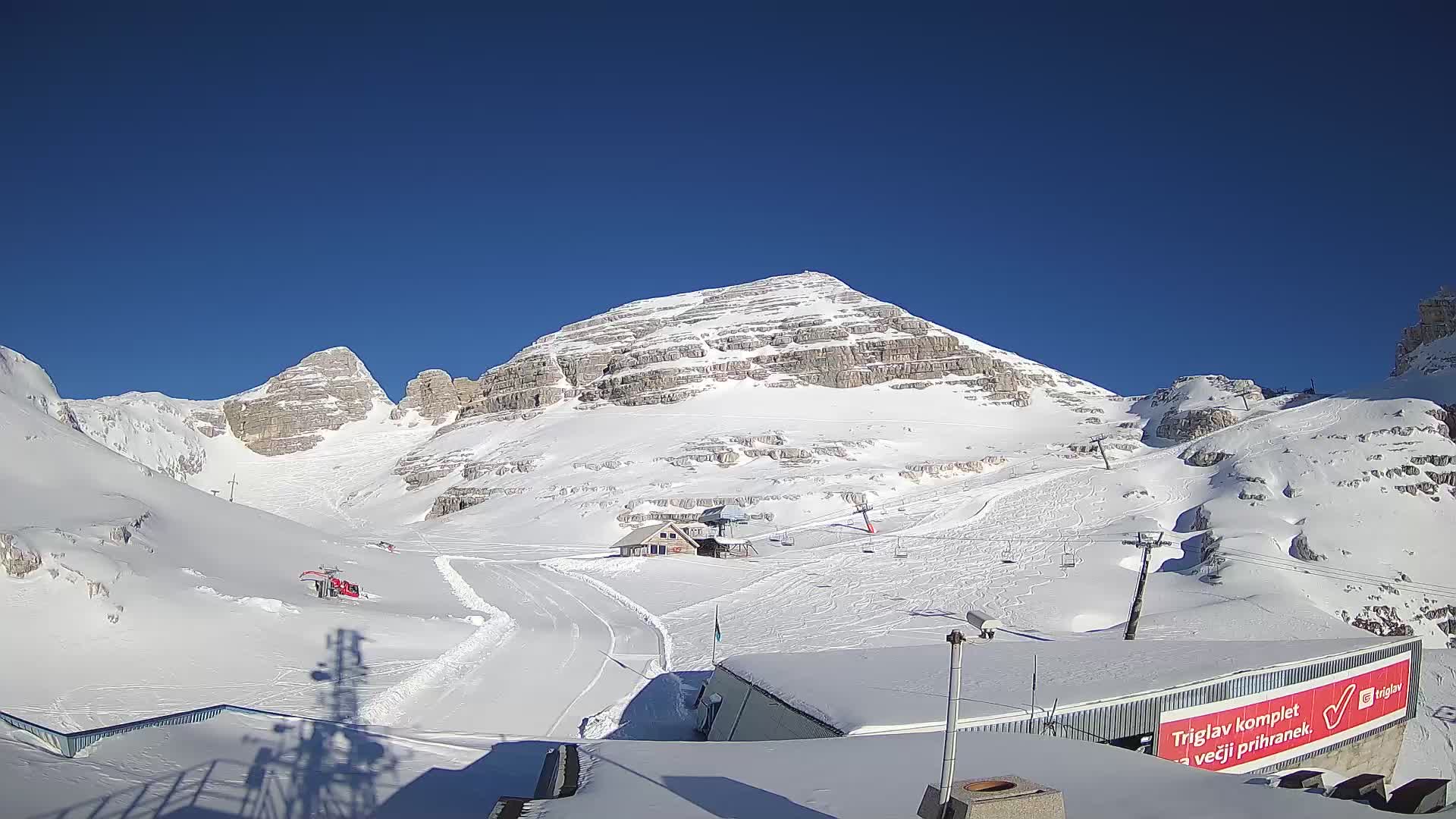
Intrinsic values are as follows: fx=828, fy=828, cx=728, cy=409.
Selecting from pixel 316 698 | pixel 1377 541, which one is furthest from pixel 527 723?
pixel 1377 541

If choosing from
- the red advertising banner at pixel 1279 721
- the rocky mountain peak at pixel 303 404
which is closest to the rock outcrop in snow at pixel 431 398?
the rocky mountain peak at pixel 303 404

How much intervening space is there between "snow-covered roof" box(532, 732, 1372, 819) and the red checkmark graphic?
879cm

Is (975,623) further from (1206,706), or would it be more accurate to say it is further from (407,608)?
(407,608)

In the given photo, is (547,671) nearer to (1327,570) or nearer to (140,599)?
(140,599)

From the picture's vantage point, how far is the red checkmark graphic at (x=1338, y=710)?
620 inches

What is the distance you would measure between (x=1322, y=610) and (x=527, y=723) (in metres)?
31.8

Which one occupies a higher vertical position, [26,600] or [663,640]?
[26,600]

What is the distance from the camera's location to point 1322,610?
107 feet

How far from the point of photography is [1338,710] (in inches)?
628

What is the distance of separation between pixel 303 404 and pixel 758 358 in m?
81.5

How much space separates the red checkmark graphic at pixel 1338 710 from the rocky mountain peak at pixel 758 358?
92.8 m

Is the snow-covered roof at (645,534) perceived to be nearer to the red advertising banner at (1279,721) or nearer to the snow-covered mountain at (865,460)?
the snow-covered mountain at (865,460)

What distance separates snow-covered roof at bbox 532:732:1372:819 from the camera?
7.64m

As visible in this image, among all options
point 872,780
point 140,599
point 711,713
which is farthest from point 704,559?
point 872,780
